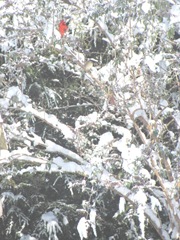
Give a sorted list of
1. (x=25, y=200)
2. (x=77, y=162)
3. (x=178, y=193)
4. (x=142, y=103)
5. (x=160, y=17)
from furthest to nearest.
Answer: (x=25, y=200) → (x=77, y=162) → (x=142, y=103) → (x=178, y=193) → (x=160, y=17)

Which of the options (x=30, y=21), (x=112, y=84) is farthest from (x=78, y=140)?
(x=30, y=21)

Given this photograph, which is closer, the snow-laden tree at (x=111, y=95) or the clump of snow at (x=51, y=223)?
the snow-laden tree at (x=111, y=95)

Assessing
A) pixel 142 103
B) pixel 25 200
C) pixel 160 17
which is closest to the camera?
pixel 160 17

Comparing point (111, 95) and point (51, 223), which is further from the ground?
point (111, 95)

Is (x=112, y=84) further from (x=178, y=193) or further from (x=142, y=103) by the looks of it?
(x=178, y=193)

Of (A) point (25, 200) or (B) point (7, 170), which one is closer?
(B) point (7, 170)

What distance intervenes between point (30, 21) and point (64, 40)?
485mm

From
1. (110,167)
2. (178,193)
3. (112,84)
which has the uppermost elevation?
(112,84)

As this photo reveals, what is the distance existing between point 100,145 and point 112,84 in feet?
1.73

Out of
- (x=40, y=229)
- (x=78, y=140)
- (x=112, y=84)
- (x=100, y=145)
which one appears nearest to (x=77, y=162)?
(x=78, y=140)

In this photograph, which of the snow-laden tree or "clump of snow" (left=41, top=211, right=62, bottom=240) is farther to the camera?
"clump of snow" (left=41, top=211, right=62, bottom=240)

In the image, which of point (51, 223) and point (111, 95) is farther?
point (51, 223)

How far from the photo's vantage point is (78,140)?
12.8ft

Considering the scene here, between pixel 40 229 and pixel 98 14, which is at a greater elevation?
pixel 98 14
